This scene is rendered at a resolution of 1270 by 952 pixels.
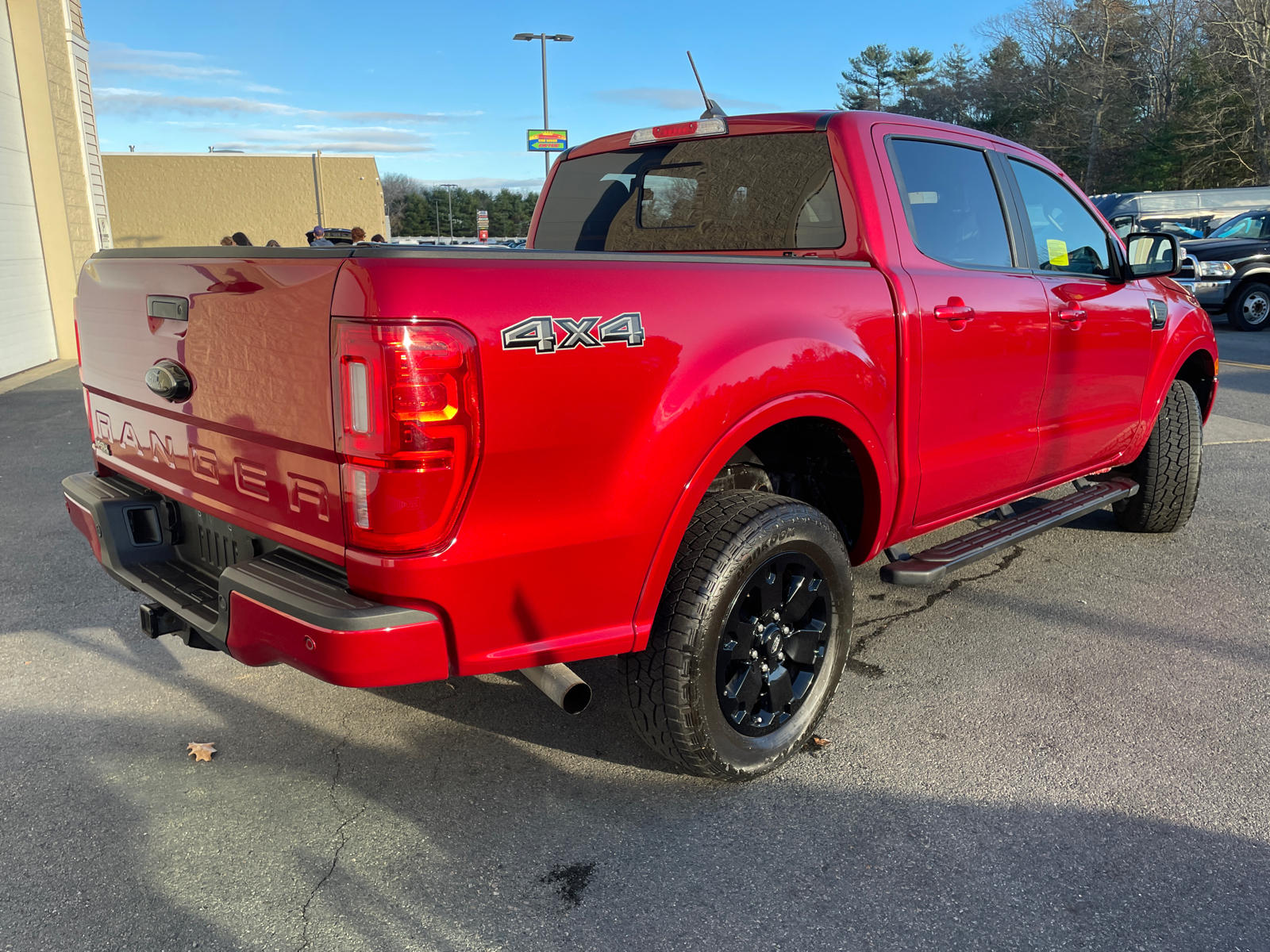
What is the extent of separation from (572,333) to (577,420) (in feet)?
0.65

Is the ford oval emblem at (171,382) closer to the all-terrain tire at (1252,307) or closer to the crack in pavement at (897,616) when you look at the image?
the crack in pavement at (897,616)

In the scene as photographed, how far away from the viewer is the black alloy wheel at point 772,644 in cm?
271

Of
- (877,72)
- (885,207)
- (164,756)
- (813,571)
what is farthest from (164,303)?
(877,72)

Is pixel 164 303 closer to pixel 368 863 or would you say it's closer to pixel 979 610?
pixel 368 863

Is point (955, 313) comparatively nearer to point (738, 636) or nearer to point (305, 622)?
point (738, 636)

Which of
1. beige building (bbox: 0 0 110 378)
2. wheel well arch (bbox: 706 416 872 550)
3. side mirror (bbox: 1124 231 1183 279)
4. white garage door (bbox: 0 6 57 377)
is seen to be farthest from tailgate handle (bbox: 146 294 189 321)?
beige building (bbox: 0 0 110 378)

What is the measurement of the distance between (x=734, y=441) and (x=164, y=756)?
80.0 inches

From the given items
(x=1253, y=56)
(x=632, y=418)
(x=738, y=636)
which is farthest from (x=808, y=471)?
(x=1253, y=56)

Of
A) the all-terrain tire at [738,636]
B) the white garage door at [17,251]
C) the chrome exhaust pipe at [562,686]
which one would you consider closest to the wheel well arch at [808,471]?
the all-terrain tire at [738,636]

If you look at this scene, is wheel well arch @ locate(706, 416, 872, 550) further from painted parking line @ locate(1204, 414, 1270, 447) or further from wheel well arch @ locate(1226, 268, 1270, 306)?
wheel well arch @ locate(1226, 268, 1270, 306)

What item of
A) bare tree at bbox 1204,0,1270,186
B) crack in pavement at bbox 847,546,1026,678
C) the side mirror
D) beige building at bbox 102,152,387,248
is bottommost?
crack in pavement at bbox 847,546,1026,678

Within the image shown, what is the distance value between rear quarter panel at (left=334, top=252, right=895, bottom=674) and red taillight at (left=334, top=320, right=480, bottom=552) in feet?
0.13

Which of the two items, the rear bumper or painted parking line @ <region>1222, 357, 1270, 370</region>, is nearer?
the rear bumper

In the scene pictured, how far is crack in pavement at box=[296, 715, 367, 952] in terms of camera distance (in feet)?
7.18
